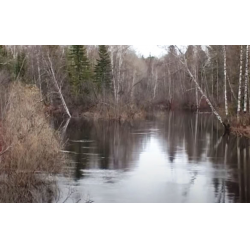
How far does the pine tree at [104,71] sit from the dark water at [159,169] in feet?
75.5

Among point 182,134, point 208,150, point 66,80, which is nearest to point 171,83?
point 66,80

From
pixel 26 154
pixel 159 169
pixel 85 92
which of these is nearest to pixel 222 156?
pixel 159 169

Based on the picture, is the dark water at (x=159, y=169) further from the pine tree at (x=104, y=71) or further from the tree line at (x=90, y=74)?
the pine tree at (x=104, y=71)

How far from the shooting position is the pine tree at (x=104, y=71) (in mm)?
47256

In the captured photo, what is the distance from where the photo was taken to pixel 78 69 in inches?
1929

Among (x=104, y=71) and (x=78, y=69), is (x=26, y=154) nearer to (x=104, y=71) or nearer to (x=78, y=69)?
(x=104, y=71)

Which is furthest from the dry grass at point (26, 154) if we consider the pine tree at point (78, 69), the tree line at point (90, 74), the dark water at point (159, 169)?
the pine tree at point (78, 69)

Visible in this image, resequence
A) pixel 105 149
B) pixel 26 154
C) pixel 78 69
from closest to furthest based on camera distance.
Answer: pixel 26 154, pixel 105 149, pixel 78 69

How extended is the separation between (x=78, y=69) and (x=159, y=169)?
35769mm

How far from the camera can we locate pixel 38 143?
12.4 meters

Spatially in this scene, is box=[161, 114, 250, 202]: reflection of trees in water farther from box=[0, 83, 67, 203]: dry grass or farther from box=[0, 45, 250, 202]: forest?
box=[0, 83, 67, 203]: dry grass

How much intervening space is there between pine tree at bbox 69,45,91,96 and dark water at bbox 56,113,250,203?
80.5ft
